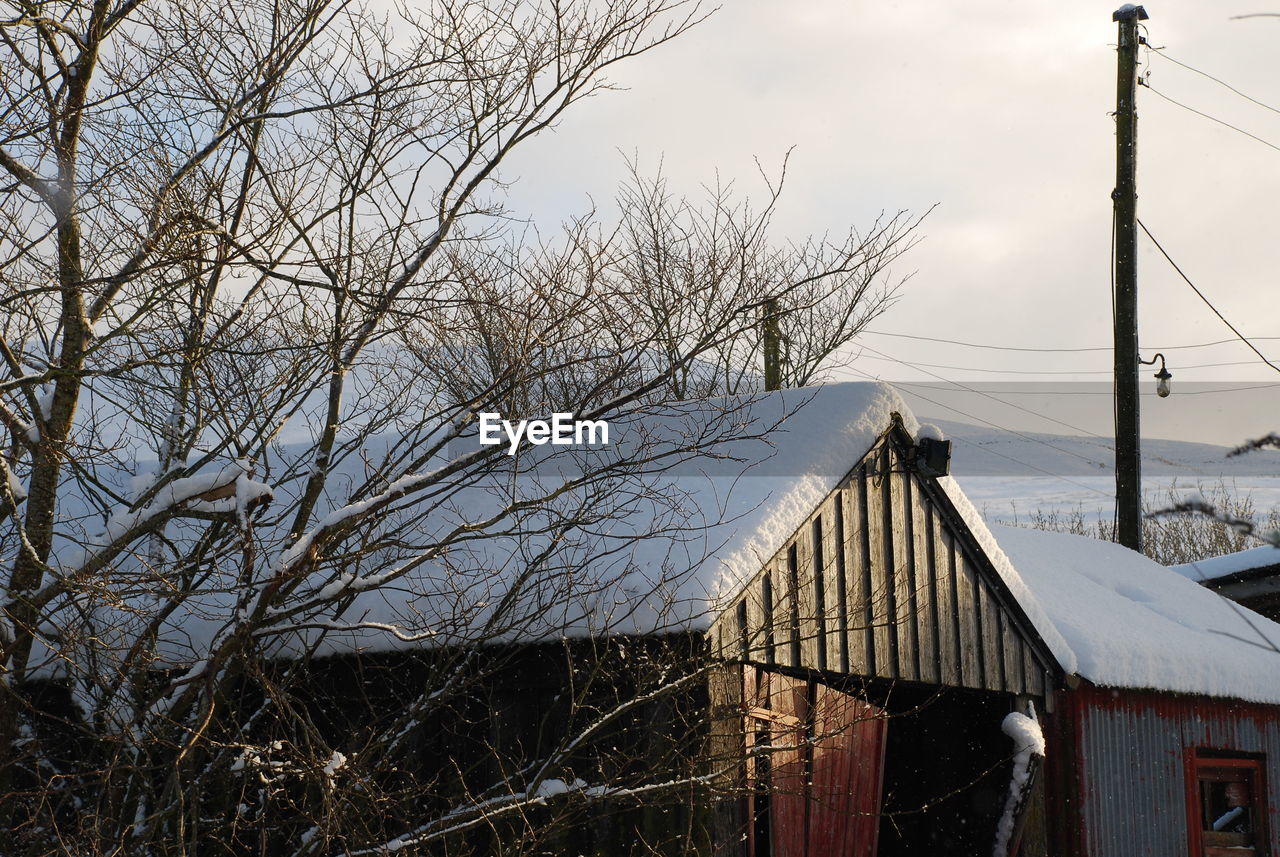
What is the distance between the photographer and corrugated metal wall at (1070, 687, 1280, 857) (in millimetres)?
9922

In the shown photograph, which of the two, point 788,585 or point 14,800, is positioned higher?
point 788,585

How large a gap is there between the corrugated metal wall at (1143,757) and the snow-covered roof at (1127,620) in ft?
0.77

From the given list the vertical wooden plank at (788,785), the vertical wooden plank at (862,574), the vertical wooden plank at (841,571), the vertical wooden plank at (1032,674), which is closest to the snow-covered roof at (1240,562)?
the vertical wooden plank at (1032,674)

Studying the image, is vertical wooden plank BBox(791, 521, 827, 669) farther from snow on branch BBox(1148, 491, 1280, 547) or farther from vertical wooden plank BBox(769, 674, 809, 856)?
snow on branch BBox(1148, 491, 1280, 547)

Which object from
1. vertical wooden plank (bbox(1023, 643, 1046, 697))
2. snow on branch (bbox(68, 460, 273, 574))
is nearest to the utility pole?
vertical wooden plank (bbox(1023, 643, 1046, 697))

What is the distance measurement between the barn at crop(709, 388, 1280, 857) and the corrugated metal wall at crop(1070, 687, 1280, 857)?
0.02 metres

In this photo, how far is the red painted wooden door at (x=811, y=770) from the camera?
21.0 ft

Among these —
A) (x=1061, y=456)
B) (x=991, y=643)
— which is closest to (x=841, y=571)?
(x=991, y=643)

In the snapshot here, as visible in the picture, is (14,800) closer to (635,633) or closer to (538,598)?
(538,598)

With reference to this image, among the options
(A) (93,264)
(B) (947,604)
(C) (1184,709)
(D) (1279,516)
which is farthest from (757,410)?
(D) (1279,516)

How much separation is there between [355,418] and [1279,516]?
35.6 meters

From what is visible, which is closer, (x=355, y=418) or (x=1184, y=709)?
(x=355, y=418)

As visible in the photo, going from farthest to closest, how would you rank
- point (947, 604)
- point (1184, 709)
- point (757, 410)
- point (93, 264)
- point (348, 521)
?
point (1184, 709) < point (947, 604) < point (757, 410) < point (93, 264) < point (348, 521)

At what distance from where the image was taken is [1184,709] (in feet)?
35.1
